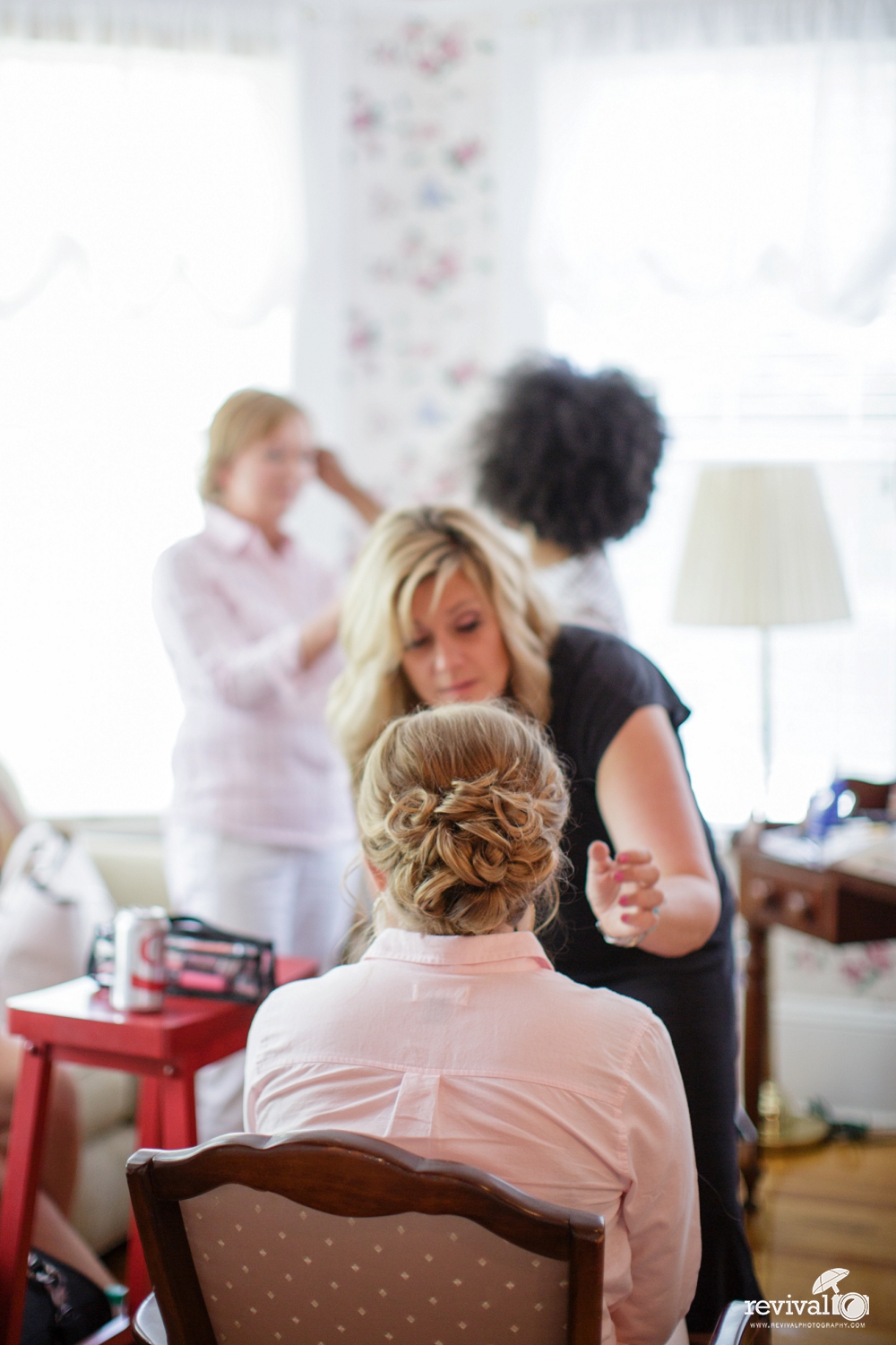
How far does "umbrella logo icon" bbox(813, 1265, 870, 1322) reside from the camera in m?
1.88

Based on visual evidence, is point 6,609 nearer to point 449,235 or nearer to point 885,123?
point 449,235

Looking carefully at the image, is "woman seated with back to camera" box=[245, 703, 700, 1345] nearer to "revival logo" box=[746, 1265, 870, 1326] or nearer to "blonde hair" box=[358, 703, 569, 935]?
"blonde hair" box=[358, 703, 569, 935]

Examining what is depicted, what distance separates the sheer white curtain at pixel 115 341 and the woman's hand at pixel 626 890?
2075 mm

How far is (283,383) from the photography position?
2.99 metres

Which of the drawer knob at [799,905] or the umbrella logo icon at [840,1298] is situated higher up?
the drawer knob at [799,905]

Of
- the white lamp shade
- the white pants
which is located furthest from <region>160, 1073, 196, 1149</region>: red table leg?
the white lamp shade

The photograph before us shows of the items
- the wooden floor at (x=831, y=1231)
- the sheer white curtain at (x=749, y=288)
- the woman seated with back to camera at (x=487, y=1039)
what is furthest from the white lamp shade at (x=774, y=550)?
the woman seated with back to camera at (x=487, y=1039)

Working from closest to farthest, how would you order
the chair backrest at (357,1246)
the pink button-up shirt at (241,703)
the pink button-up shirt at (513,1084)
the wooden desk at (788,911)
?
the chair backrest at (357,1246) → the pink button-up shirt at (513,1084) → the wooden desk at (788,911) → the pink button-up shirt at (241,703)

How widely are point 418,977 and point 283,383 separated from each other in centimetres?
230

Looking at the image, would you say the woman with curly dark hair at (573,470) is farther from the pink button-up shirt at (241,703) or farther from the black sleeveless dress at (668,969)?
the pink button-up shirt at (241,703)

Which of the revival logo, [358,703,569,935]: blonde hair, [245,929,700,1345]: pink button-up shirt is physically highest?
[358,703,569,935]: blonde hair

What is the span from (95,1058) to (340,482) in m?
1.35

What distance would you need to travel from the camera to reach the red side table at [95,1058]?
4.59ft

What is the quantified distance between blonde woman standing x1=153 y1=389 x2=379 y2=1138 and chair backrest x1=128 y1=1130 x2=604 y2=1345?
1.25m
